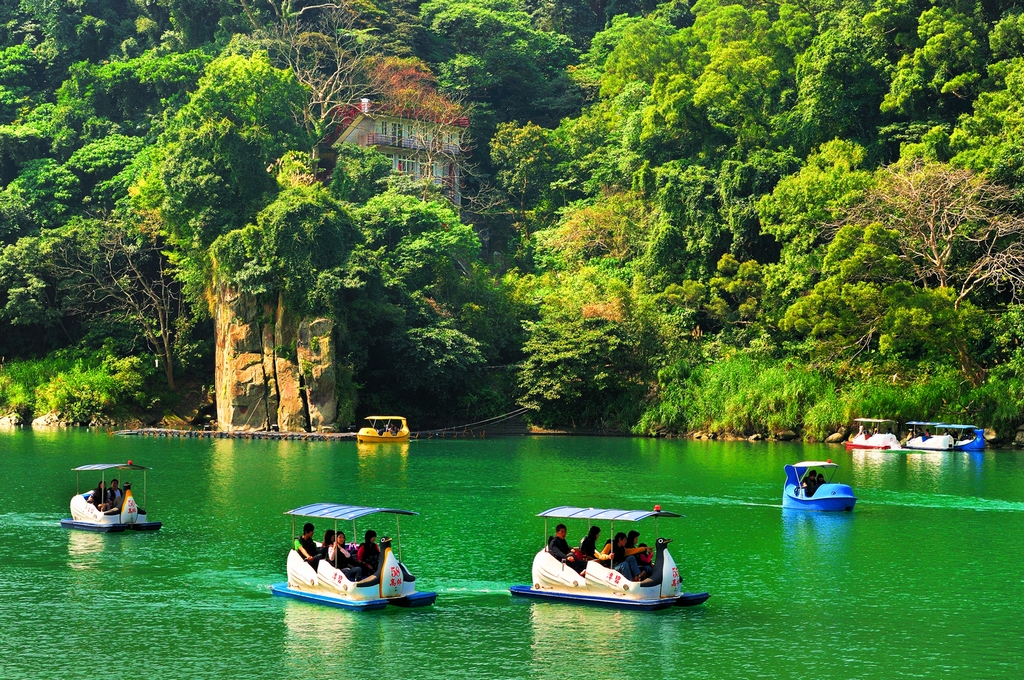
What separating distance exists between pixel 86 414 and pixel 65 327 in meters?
6.98

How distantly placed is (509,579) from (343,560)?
4.55 m

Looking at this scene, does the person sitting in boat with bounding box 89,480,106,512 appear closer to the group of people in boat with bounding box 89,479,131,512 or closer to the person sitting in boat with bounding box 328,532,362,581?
the group of people in boat with bounding box 89,479,131,512

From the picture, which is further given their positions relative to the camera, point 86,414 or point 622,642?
point 86,414

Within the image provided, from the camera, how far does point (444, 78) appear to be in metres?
90.6

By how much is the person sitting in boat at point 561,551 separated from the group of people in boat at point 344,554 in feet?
12.1

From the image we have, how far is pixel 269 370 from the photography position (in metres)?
68.8

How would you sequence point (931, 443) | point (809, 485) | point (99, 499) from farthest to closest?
point (931, 443), point (809, 485), point (99, 499)

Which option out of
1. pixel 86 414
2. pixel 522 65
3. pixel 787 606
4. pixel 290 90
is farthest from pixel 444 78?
pixel 787 606

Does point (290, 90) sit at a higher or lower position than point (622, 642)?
higher

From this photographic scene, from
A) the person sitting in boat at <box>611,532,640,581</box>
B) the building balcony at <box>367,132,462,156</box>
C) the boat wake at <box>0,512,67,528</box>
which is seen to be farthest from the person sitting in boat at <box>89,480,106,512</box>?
the building balcony at <box>367,132,462,156</box>

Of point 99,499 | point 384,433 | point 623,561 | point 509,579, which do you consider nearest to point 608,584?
point 623,561

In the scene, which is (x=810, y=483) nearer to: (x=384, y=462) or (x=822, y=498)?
(x=822, y=498)

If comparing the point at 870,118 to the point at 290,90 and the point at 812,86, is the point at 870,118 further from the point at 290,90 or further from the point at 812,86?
the point at 290,90

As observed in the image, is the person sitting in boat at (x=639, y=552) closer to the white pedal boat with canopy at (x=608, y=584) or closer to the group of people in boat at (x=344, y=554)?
the white pedal boat with canopy at (x=608, y=584)
